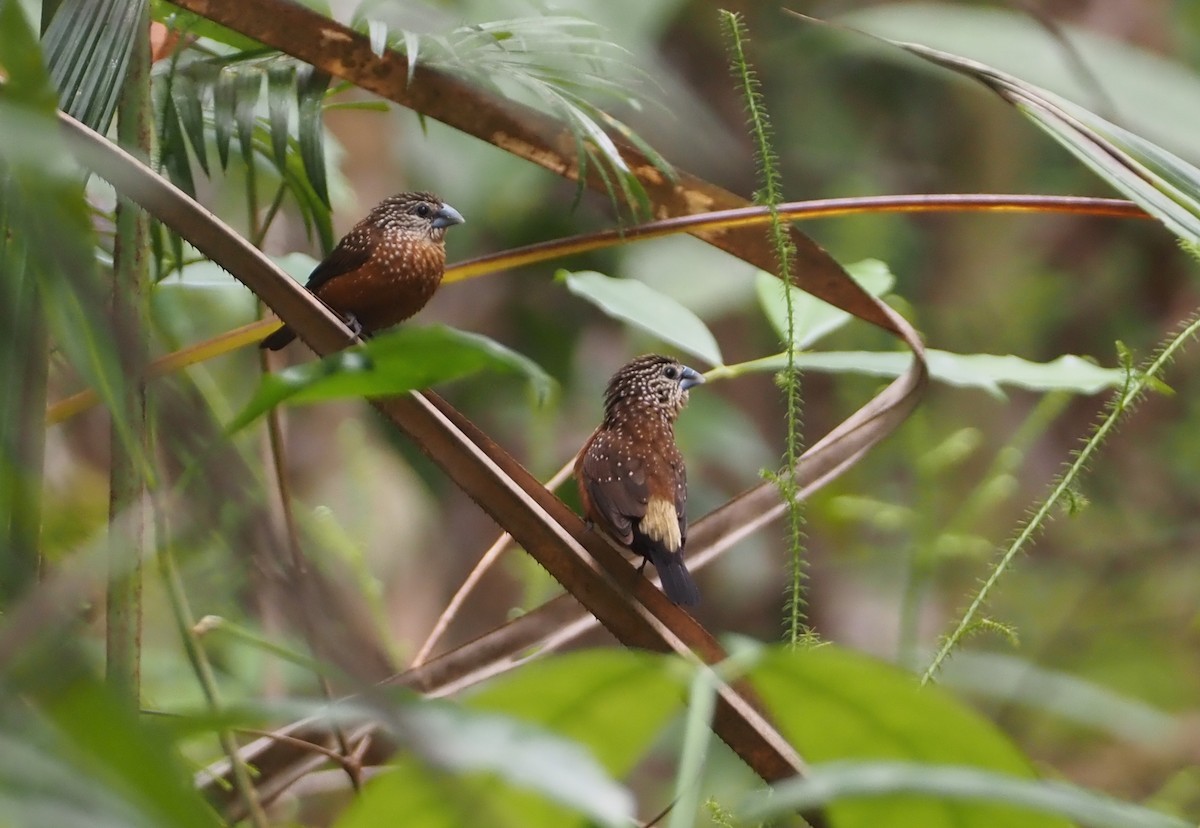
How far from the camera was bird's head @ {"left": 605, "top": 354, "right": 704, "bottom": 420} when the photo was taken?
2.19 metres

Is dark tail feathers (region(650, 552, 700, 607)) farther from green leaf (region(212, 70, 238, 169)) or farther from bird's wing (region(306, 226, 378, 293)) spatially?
green leaf (region(212, 70, 238, 169))

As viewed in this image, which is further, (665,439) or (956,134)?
(956,134)

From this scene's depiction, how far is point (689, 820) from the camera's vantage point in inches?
24.8

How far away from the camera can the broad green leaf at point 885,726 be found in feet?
1.98

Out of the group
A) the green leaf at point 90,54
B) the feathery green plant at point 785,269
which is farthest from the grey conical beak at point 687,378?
the green leaf at point 90,54

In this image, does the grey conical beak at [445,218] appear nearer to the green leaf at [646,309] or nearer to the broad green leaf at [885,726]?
the green leaf at [646,309]

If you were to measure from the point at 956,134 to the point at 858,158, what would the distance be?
1.30ft

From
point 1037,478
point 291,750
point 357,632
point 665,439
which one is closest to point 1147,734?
point 665,439

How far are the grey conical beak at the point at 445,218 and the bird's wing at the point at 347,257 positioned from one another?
192 millimetres

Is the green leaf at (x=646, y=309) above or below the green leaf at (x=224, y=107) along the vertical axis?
below

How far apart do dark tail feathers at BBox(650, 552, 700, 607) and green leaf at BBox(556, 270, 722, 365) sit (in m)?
0.30

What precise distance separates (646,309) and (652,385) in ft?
1.28

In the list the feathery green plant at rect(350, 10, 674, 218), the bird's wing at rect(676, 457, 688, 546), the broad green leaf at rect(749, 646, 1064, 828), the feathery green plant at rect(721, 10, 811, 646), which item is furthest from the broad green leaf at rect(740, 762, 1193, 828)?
the bird's wing at rect(676, 457, 688, 546)

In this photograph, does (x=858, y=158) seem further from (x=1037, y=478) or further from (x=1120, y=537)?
(x=1120, y=537)
